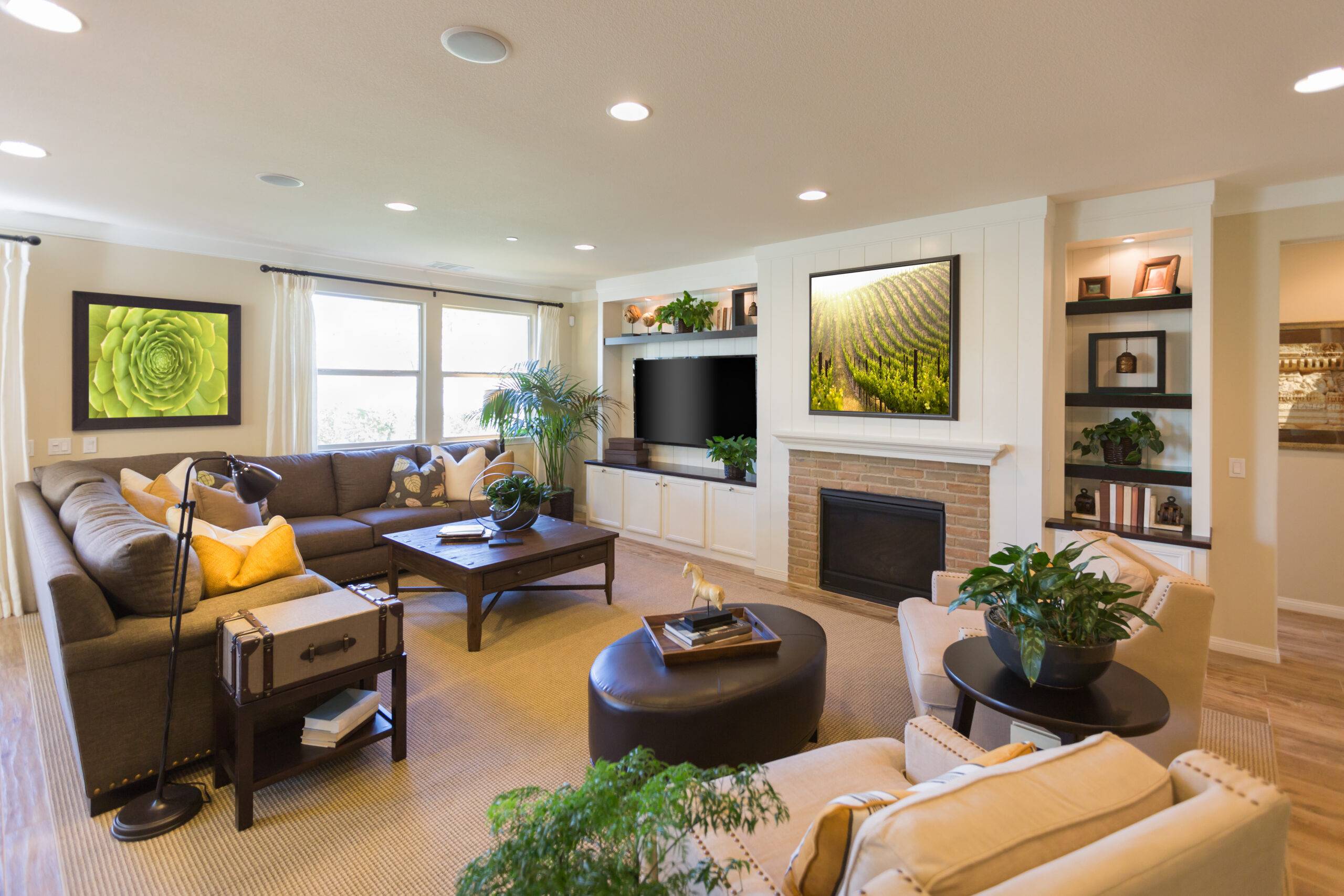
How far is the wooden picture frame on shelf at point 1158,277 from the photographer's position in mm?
3553

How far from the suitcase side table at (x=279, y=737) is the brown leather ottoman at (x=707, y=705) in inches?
28.9

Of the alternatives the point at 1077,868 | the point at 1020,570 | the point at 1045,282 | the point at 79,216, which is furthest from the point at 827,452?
the point at 79,216

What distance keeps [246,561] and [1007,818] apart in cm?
265

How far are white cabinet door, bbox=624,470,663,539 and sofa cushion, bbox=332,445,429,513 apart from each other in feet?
6.66

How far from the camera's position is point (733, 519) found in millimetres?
5230

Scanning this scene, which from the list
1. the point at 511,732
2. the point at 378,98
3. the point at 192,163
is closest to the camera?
the point at 378,98

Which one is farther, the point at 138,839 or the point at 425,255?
the point at 425,255

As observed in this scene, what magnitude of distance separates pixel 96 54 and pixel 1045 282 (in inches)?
165

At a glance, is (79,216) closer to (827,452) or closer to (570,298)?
(570,298)

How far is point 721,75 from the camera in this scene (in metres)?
2.19

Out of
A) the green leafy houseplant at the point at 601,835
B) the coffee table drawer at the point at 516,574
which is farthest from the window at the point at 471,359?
the green leafy houseplant at the point at 601,835

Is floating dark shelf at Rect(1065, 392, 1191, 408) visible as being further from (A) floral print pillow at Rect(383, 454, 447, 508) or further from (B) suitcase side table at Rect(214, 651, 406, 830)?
(A) floral print pillow at Rect(383, 454, 447, 508)

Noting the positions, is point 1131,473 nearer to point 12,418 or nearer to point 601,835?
point 601,835

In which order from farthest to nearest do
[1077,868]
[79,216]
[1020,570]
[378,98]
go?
1. [79,216]
2. [378,98]
3. [1020,570]
4. [1077,868]
